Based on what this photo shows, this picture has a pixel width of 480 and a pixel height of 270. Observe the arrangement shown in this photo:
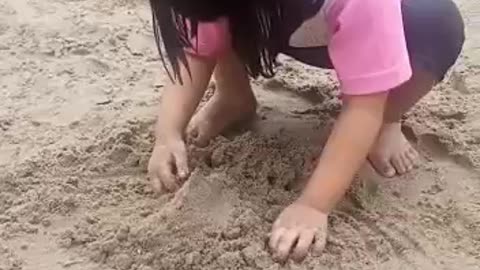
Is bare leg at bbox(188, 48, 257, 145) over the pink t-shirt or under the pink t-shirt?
under

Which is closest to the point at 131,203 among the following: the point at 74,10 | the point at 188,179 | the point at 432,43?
the point at 188,179

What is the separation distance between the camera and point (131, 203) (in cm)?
146

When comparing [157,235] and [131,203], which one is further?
[131,203]

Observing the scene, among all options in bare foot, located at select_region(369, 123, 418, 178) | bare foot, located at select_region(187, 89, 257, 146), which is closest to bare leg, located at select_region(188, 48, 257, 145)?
bare foot, located at select_region(187, 89, 257, 146)

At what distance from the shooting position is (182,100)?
153 centimetres

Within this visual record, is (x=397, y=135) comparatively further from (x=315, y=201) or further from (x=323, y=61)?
(x=315, y=201)

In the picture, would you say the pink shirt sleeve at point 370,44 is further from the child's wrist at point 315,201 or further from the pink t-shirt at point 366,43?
the child's wrist at point 315,201

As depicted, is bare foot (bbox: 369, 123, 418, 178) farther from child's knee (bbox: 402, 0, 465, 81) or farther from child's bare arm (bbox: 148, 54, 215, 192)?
child's bare arm (bbox: 148, 54, 215, 192)

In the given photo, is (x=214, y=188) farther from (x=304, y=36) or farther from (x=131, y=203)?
(x=304, y=36)

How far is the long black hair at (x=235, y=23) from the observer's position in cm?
122

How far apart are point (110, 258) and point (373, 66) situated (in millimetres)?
412

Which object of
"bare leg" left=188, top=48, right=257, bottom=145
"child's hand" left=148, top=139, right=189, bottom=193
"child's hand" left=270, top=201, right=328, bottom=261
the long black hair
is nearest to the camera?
the long black hair

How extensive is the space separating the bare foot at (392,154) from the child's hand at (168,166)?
0.28m

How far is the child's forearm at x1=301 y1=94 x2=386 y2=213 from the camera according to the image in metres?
1.33
